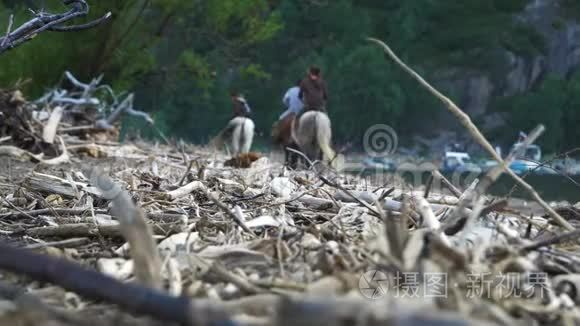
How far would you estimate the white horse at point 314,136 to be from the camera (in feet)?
36.5

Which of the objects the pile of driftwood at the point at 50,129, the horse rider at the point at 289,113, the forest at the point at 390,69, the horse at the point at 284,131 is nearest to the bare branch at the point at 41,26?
the pile of driftwood at the point at 50,129

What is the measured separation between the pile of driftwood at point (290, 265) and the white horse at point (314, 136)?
27.8 ft

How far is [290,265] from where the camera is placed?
1652mm

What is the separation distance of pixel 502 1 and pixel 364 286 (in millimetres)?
55182

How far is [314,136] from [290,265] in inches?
380

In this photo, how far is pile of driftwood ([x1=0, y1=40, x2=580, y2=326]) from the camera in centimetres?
113

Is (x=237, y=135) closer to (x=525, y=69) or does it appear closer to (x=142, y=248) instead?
(x=142, y=248)

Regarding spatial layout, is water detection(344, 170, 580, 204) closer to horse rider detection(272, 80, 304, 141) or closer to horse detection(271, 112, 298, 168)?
horse detection(271, 112, 298, 168)

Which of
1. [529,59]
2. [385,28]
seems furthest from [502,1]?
[385,28]

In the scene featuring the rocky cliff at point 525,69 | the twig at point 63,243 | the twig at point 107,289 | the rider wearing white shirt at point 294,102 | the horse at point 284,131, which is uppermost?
the twig at point 107,289

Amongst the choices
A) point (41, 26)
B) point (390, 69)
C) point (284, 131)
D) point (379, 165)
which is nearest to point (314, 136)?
point (284, 131)

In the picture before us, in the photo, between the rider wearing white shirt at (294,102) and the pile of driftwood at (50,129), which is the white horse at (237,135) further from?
the pile of driftwood at (50,129)

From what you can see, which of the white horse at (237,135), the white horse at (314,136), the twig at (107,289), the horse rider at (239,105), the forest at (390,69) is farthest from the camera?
the forest at (390,69)

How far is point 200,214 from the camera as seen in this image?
2.45 m
